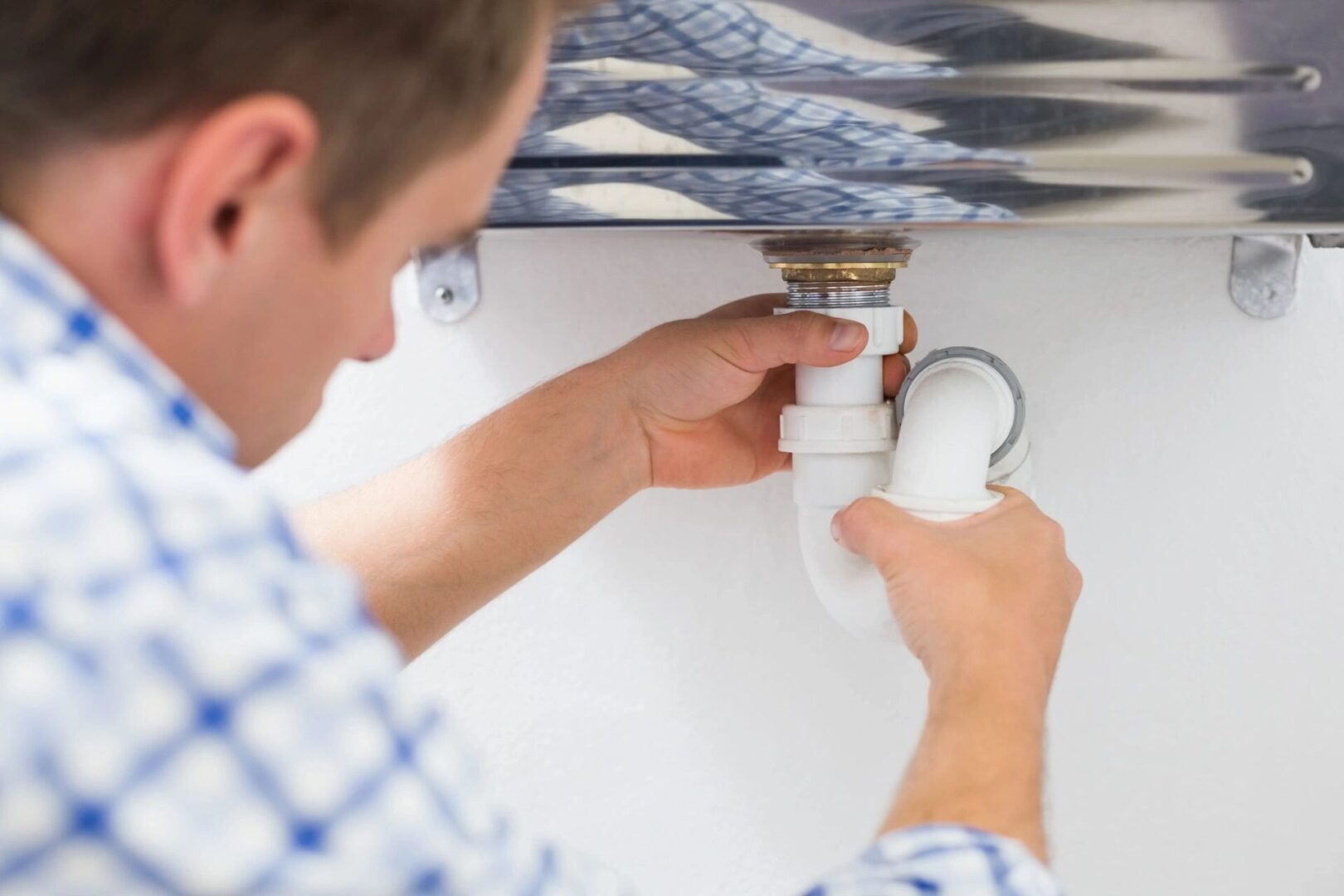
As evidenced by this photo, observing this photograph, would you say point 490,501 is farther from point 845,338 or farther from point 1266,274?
point 1266,274

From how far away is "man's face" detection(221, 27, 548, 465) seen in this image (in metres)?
0.32

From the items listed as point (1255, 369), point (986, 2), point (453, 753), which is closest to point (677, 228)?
point (986, 2)

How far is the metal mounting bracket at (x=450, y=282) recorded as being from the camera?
701 millimetres

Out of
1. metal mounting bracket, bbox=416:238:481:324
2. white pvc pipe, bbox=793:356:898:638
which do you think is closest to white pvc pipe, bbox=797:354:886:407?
white pvc pipe, bbox=793:356:898:638

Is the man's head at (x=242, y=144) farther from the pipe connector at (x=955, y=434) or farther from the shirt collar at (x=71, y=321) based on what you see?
the pipe connector at (x=955, y=434)

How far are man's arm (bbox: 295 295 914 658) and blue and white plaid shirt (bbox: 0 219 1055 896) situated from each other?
31 centimetres

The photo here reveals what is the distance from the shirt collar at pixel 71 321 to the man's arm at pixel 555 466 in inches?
11.9

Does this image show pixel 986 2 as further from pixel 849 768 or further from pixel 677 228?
pixel 849 768

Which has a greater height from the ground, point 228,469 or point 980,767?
point 228,469

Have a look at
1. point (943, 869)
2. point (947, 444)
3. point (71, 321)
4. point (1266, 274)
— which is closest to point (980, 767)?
point (943, 869)

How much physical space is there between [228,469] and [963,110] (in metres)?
0.26

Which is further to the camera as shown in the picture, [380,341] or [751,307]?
[751,307]

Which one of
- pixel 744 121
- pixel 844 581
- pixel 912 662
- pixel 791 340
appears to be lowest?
pixel 912 662

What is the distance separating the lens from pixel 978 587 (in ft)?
1.53
